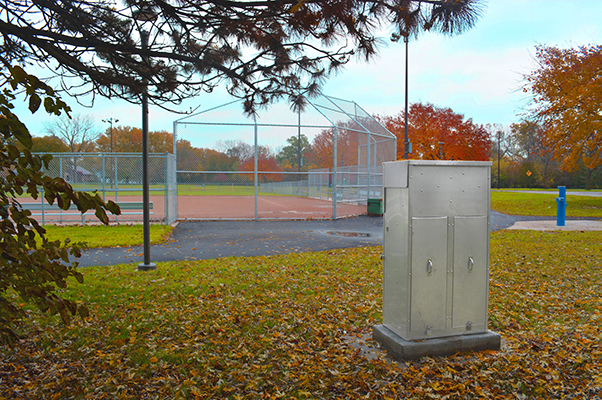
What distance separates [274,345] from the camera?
167 inches

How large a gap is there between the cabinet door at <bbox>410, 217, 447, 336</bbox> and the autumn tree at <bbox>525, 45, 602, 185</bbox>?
20468mm

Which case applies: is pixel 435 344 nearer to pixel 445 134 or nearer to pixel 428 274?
pixel 428 274

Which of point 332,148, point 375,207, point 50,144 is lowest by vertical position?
point 375,207

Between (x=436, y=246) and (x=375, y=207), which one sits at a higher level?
(x=436, y=246)

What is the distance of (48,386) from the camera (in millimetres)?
3434

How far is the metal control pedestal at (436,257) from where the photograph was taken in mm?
3914

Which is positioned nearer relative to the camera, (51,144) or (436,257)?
(436,257)

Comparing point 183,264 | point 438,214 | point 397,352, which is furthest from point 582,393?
point 183,264

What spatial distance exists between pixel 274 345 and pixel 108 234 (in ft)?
31.7

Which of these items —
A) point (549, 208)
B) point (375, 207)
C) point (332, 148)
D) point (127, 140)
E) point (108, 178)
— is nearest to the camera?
point (108, 178)

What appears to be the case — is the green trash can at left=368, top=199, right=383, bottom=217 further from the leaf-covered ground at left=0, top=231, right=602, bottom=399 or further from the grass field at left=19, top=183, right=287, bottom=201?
the leaf-covered ground at left=0, top=231, right=602, bottom=399

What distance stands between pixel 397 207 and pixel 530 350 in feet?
6.20

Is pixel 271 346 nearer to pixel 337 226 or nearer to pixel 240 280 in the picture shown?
pixel 240 280

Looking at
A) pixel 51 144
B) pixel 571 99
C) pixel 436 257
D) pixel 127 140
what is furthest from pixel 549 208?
pixel 127 140
